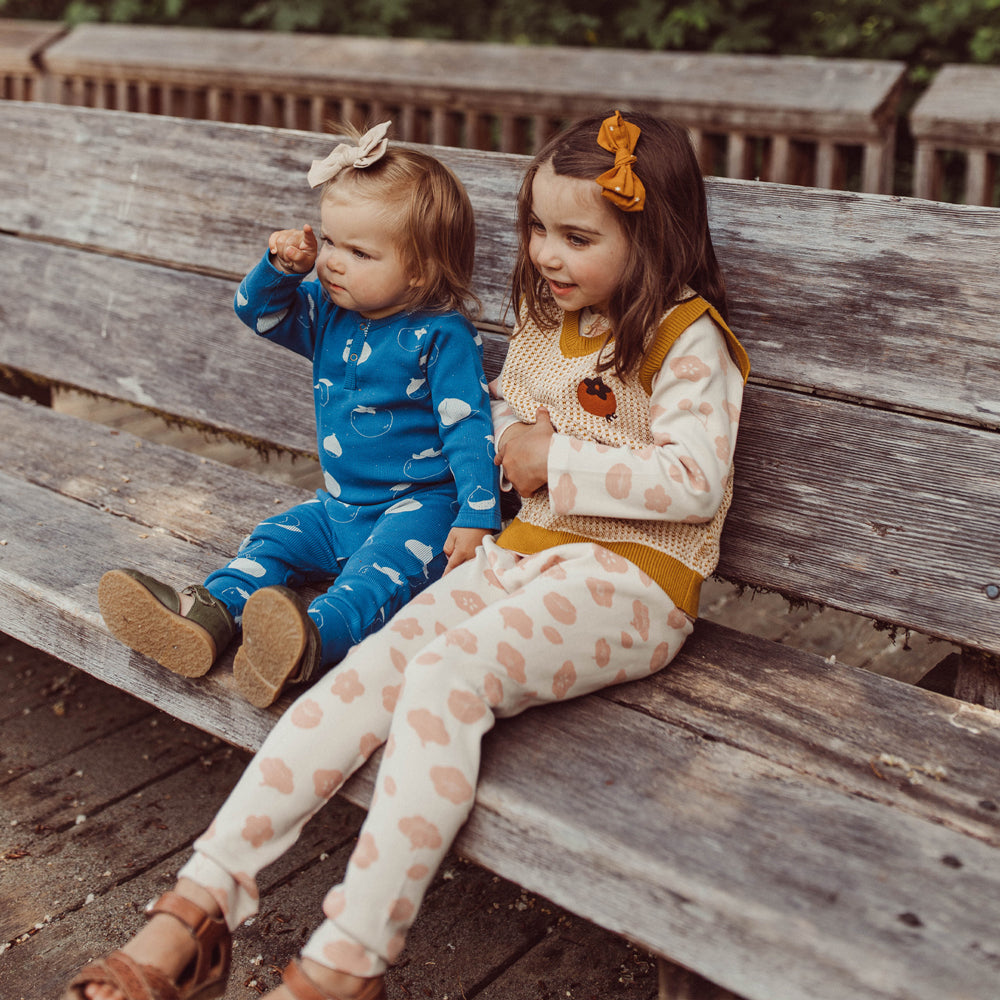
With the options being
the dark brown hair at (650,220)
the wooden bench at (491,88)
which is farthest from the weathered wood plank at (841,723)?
the wooden bench at (491,88)

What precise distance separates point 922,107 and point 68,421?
2.39m

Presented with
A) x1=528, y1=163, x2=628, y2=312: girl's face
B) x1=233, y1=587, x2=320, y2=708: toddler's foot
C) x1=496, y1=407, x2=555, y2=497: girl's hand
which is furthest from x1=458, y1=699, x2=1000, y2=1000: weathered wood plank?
x1=528, y1=163, x2=628, y2=312: girl's face

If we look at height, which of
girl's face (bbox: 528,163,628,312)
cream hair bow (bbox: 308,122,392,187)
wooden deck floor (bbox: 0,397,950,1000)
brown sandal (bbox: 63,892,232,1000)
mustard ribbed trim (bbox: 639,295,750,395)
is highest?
cream hair bow (bbox: 308,122,392,187)

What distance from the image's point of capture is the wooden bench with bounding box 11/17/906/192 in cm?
331

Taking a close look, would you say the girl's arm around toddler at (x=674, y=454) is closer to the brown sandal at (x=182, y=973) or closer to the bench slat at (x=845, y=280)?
the bench slat at (x=845, y=280)

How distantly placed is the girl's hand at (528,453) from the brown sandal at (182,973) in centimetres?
82

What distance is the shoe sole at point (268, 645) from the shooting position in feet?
5.43

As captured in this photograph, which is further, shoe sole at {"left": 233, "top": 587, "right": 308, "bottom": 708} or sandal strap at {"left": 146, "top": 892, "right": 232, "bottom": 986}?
shoe sole at {"left": 233, "top": 587, "right": 308, "bottom": 708}

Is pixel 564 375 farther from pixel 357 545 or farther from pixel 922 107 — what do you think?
pixel 922 107

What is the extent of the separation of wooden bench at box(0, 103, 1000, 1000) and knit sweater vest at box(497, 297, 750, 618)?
145 millimetres

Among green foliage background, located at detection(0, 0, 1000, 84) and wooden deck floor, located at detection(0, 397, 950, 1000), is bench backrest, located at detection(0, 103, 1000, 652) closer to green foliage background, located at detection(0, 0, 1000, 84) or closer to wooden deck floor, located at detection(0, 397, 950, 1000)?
wooden deck floor, located at detection(0, 397, 950, 1000)

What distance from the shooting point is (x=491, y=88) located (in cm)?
383

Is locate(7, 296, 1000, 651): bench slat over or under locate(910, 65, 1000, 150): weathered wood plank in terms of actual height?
under

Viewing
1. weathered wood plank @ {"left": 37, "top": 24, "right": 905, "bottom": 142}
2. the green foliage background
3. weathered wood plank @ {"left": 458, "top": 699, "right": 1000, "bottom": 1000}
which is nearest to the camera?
Answer: weathered wood plank @ {"left": 458, "top": 699, "right": 1000, "bottom": 1000}
